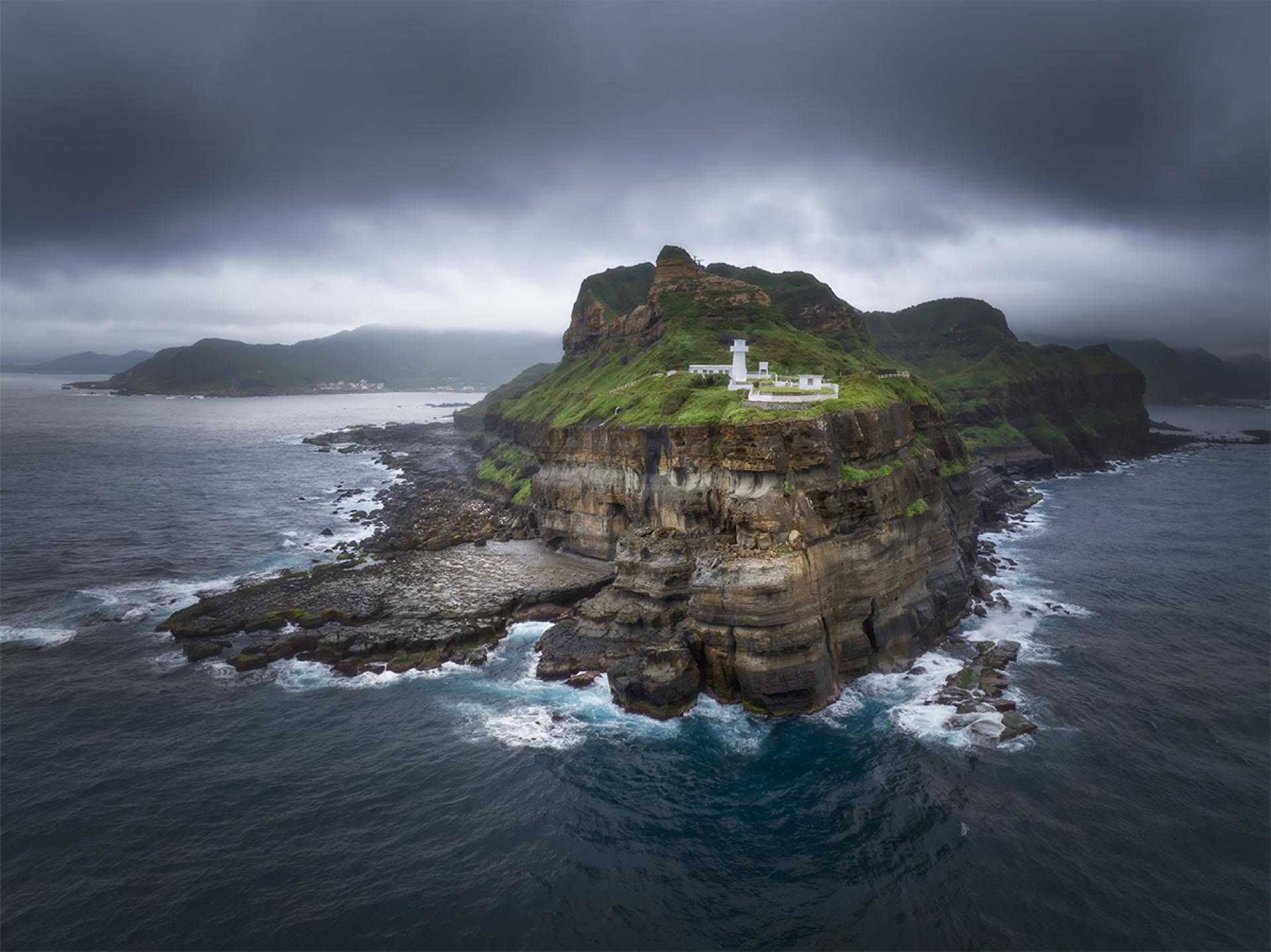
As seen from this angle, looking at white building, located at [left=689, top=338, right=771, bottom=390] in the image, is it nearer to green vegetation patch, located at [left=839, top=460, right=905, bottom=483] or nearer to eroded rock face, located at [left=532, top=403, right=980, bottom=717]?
eroded rock face, located at [left=532, top=403, right=980, bottom=717]

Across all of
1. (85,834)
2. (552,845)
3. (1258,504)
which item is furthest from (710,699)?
(1258,504)

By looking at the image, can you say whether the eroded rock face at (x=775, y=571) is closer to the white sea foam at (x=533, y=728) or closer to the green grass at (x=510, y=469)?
the white sea foam at (x=533, y=728)

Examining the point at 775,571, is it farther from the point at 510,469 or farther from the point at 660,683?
the point at 510,469

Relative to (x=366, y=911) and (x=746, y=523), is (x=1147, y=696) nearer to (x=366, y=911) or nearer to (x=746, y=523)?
(x=746, y=523)

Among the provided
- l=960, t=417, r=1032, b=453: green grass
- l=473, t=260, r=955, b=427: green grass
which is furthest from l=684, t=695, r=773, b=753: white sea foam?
l=960, t=417, r=1032, b=453: green grass

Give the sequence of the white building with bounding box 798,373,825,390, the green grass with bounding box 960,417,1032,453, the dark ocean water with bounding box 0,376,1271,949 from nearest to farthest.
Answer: the dark ocean water with bounding box 0,376,1271,949
the white building with bounding box 798,373,825,390
the green grass with bounding box 960,417,1032,453

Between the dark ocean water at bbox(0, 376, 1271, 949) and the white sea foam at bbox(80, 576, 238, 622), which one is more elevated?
the white sea foam at bbox(80, 576, 238, 622)

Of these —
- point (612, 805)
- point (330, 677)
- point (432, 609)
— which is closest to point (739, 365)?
point (432, 609)
